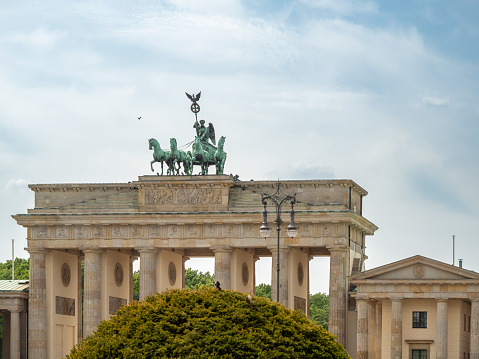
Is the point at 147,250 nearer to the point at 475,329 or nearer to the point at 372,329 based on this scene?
the point at 372,329

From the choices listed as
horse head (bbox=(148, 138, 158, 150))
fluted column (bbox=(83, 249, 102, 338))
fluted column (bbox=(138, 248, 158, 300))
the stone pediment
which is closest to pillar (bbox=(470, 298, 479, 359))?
the stone pediment

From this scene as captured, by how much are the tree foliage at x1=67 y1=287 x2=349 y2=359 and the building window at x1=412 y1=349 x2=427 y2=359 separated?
1428 inches

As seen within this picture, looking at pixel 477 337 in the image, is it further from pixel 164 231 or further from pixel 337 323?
pixel 164 231

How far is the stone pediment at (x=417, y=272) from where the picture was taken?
102938 mm

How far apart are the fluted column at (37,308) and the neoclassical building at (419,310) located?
1121 inches

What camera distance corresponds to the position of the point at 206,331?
65.0m

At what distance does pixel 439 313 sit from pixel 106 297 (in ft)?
104

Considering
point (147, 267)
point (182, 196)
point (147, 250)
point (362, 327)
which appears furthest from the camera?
point (147, 267)

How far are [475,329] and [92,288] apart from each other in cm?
3426

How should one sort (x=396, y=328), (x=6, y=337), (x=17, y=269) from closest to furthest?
(x=396, y=328)
(x=6, y=337)
(x=17, y=269)

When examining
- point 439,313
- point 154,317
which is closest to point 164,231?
point 439,313

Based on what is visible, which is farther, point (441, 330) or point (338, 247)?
point (338, 247)

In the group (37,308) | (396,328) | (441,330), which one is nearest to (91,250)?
(37,308)

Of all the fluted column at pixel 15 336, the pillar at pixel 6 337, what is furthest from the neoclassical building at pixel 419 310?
the pillar at pixel 6 337
